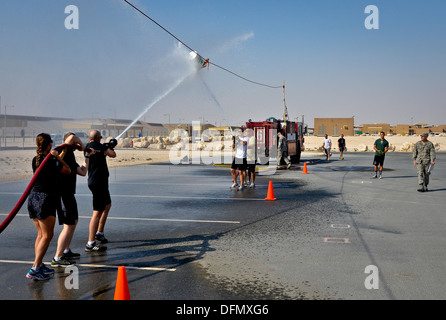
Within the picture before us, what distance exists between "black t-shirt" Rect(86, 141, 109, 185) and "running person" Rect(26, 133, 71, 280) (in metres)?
1.30

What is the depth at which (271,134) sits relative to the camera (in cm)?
2442

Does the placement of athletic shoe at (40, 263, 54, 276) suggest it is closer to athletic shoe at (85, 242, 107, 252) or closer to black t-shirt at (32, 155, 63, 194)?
black t-shirt at (32, 155, 63, 194)

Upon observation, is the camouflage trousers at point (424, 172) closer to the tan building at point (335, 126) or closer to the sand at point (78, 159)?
the sand at point (78, 159)

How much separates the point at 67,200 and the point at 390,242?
17.9 feet

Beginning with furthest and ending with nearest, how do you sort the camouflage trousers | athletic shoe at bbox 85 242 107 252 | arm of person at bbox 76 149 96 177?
the camouflage trousers
athletic shoe at bbox 85 242 107 252
arm of person at bbox 76 149 96 177

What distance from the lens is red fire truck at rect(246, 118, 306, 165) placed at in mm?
24359

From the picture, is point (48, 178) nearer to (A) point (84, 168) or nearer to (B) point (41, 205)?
(B) point (41, 205)

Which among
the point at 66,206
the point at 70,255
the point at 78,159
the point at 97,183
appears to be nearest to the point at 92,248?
the point at 70,255

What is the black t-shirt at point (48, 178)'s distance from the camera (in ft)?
17.0

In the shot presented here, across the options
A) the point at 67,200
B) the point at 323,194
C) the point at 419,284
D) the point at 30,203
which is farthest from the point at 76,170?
the point at 323,194

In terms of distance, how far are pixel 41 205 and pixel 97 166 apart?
1.61 metres

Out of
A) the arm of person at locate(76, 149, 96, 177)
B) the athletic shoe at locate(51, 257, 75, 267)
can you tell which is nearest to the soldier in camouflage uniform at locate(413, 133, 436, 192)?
the arm of person at locate(76, 149, 96, 177)

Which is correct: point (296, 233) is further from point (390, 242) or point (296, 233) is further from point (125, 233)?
point (125, 233)
